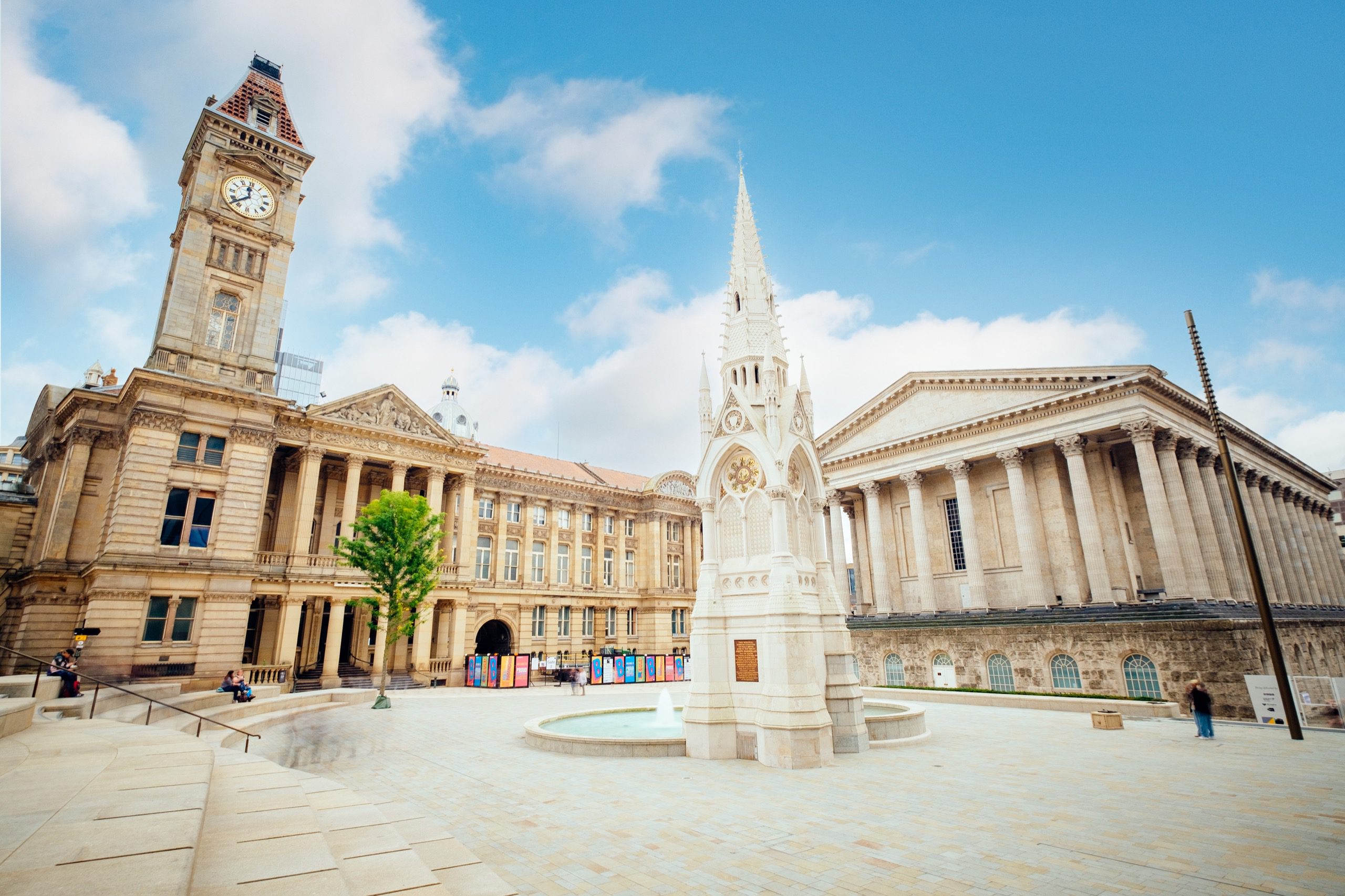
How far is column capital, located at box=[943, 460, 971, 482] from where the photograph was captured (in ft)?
125

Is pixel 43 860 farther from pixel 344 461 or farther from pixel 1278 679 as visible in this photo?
pixel 344 461

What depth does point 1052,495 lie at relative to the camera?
1437 inches

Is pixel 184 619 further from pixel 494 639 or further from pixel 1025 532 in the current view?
pixel 1025 532

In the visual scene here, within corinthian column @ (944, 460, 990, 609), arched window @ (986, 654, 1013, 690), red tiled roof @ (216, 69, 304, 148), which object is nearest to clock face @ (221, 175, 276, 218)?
red tiled roof @ (216, 69, 304, 148)

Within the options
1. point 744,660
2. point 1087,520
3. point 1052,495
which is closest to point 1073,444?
point 1052,495

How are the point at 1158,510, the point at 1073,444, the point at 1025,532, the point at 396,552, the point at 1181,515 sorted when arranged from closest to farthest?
1. the point at 396,552
2. the point at 1158,510
3. the point at 1181,515
4. the point at 1073,444
5. the point at 1025,532

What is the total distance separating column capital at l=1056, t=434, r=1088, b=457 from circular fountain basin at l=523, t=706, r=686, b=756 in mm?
25925

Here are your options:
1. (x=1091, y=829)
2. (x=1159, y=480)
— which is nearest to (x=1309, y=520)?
(x=1159, y=480)

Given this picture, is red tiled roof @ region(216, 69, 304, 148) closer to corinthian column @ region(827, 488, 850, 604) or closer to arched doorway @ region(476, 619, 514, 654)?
arched doorway @ region(476, 619, 514, 654)

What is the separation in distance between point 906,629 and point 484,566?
28685mm

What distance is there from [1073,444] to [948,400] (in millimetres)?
8070

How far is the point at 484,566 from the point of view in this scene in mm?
45781

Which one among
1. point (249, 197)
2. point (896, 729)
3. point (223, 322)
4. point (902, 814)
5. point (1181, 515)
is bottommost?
point (902, 814)

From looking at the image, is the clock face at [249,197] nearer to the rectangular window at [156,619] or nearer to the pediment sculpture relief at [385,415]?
the pediment sculpture relief at [385,415]
